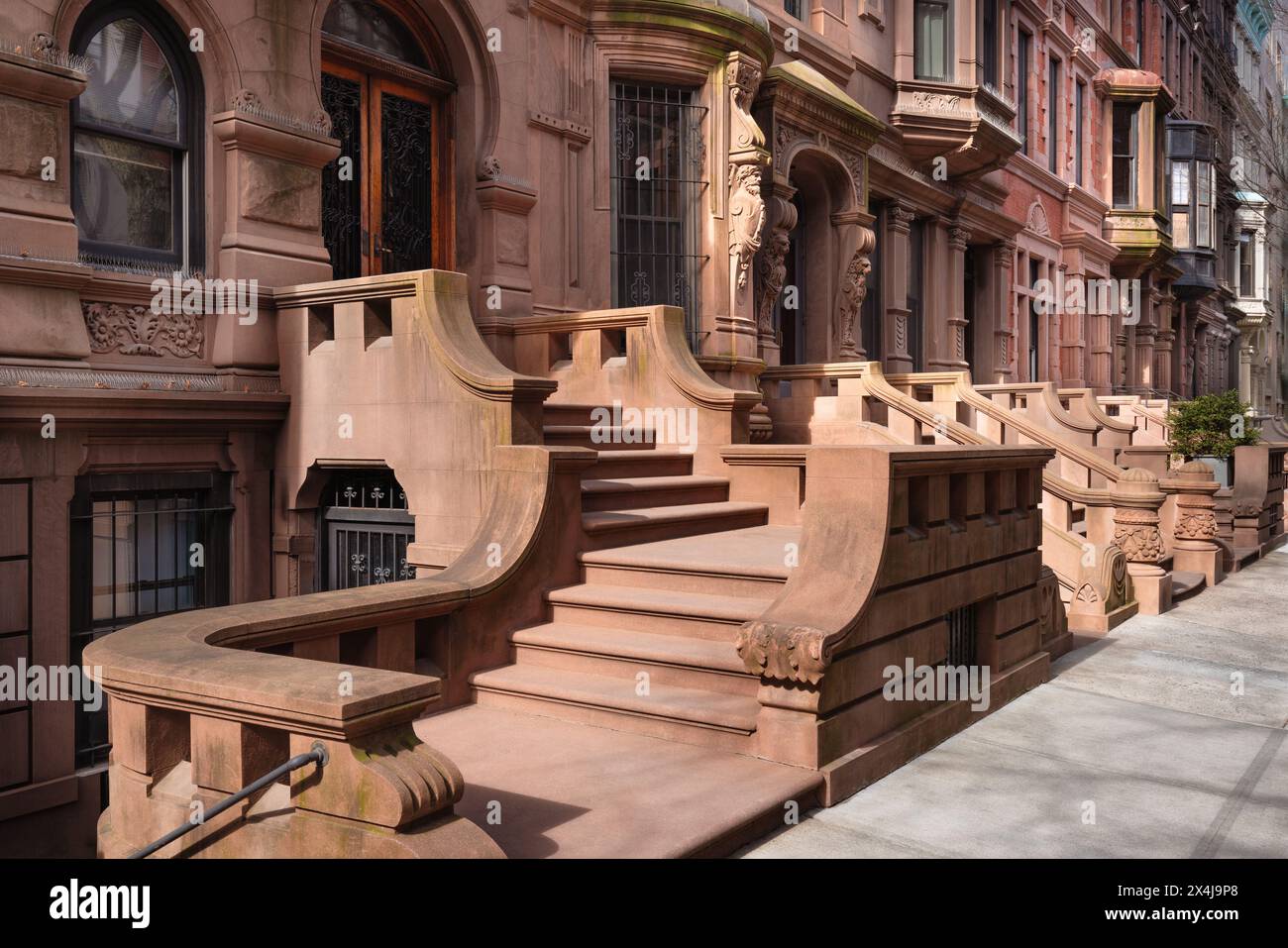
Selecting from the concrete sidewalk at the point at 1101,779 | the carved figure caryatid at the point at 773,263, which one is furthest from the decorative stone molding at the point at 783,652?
the carved figure caryatid at the point at 773,263

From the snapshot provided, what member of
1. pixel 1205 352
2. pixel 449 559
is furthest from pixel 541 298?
pixel 1205 352

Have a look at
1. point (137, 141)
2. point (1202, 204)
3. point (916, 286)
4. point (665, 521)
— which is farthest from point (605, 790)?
point (1202, 204)

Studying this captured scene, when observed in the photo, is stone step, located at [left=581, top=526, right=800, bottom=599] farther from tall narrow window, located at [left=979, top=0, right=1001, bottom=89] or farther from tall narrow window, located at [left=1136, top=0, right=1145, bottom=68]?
tall narrow window, located at [left=1136, top=0, right=1145, bottom=68]

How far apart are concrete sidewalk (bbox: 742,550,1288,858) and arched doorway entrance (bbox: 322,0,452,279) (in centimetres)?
650

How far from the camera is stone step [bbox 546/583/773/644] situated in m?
6.46

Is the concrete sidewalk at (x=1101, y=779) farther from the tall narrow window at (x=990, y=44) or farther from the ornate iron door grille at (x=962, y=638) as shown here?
the tall narrow window at (x=990, y=44)

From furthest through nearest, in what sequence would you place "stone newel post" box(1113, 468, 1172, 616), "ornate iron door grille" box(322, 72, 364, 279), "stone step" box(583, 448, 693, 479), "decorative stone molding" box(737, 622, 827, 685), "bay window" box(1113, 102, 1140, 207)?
"bay window" box(1113, 102, 1140, 207)
"stone newel post" box(1113, 468, 1172, 616)
"ornate iron door grille" box(322, 72, 364, 279)
"stone step" box(583, 448, 693, 479)
"decorative stone molding" box(737, 622, 827, 685)

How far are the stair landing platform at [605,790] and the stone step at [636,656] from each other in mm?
437

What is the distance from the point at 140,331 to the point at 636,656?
4149 mm

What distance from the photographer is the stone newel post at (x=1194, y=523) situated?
13.8 m

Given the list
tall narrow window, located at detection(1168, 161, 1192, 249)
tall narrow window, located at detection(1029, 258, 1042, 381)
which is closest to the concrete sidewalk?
tall narrow window, located at detection(1029, 258, 1042, 381)
